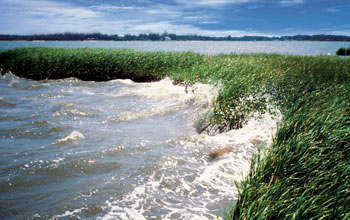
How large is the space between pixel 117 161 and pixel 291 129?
193 inches

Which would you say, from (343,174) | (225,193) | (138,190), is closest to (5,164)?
(138,190)

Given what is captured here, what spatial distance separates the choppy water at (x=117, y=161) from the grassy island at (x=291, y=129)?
0.88 meters

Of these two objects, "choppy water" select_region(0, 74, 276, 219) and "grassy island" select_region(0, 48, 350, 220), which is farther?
"choppy water" select_region(0, 74, 276, 219)

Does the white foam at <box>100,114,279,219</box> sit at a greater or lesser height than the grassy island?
lesser

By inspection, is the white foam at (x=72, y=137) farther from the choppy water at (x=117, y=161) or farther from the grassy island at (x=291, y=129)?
the grassy island at (x=291, y=129)

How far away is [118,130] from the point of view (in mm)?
11367

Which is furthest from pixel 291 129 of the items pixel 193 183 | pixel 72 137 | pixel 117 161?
pixel 72 137

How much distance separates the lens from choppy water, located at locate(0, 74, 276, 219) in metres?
5.87

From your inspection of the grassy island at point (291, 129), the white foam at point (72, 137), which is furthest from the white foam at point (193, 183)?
the white foam at point (72, 137)

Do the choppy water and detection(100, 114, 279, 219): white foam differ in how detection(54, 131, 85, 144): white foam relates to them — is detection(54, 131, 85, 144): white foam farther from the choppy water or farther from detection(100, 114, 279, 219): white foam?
detection(100, 114, 279, 219): white foam

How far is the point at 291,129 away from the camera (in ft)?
22.2

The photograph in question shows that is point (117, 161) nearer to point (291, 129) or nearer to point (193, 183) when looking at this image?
point (193, 183)

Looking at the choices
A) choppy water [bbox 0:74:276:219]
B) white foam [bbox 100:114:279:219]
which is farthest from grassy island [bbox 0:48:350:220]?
choppy water [bbox 0:74:276:219]

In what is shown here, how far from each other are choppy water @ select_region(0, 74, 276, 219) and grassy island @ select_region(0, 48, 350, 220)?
0.88 meters
